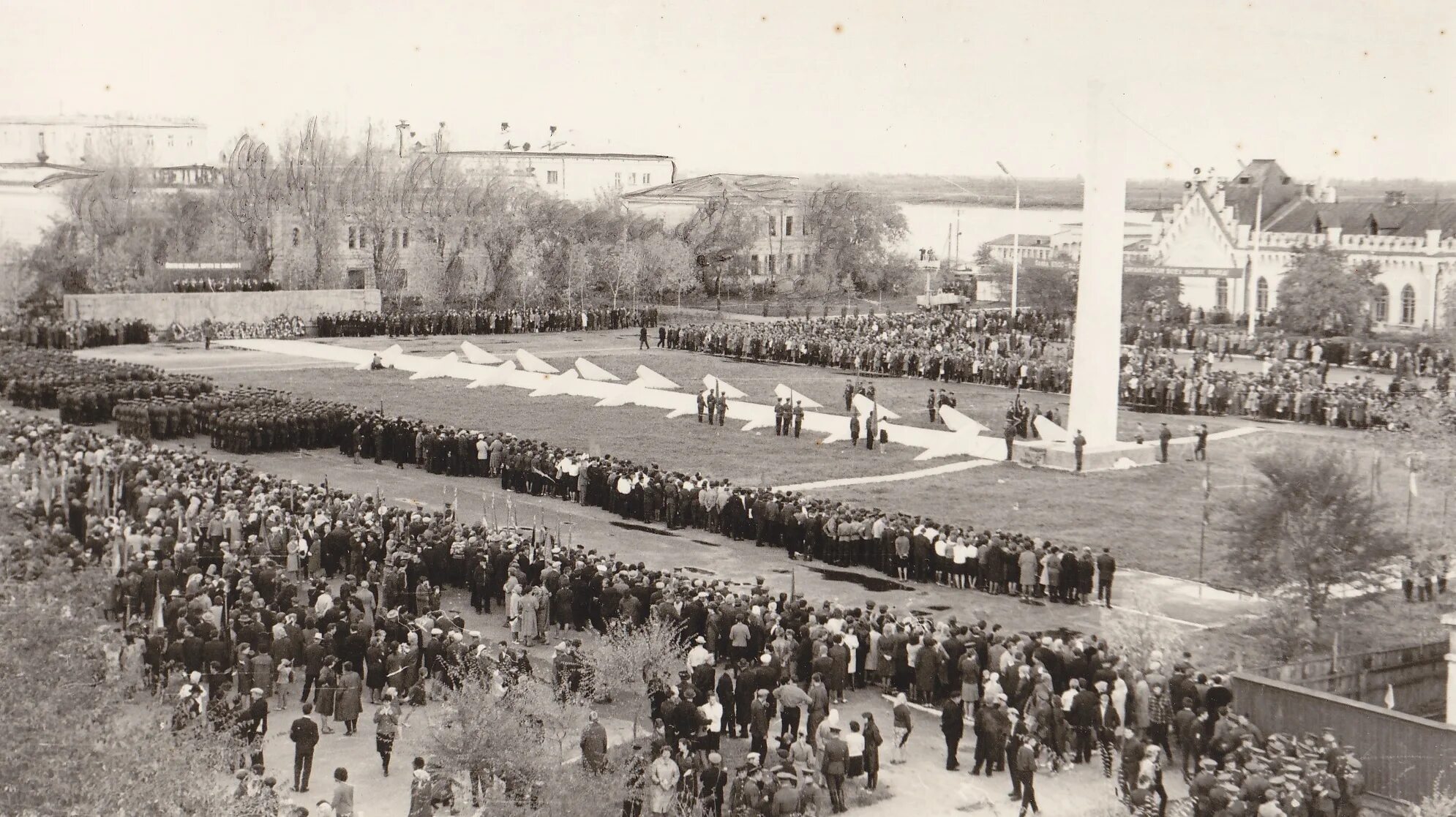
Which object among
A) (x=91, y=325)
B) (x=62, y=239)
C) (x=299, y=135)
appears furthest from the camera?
(x=299, y=135)

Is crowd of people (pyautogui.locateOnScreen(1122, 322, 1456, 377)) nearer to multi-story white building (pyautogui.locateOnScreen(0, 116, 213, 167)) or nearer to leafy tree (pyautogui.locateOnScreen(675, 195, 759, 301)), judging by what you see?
leafy tree (pyautogui.locateOnScreen(675, 195, 759, 301))

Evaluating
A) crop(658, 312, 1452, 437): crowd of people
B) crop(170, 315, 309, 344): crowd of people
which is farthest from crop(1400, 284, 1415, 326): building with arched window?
crop(170, 315, 309, 344): crowd of people

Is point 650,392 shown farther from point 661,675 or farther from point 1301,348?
point 661,675

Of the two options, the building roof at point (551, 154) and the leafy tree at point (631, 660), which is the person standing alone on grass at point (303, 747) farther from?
the building roof at point (551, 154)

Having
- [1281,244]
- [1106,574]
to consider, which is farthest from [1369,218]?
[1106,574]

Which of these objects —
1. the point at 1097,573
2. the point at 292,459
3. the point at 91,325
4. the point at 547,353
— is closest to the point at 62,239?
the point at 91,325

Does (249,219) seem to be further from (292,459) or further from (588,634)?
(588,634)
